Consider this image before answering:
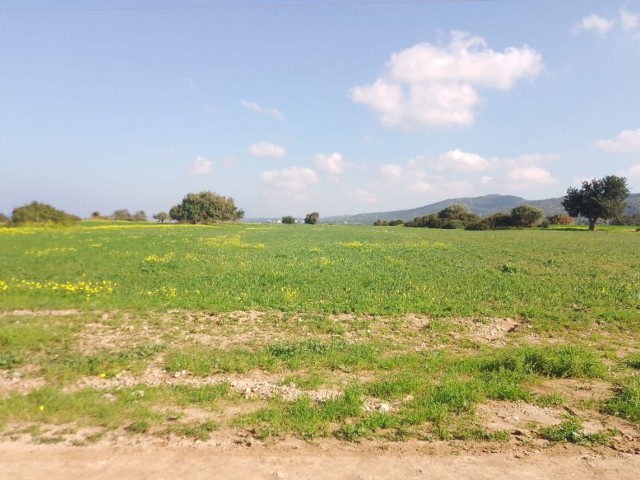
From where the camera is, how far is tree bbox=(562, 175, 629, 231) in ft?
280

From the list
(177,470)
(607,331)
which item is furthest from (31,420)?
(607,331)

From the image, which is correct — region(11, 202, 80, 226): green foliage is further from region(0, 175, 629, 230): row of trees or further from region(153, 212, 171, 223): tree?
region(153, 212, 171, 223): tree

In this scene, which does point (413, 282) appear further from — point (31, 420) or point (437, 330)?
point (31, 420)

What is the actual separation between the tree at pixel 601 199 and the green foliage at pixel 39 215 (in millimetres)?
100947

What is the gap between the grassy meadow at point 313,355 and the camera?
18.1 ft

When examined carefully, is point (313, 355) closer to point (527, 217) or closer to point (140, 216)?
point (527, 217)

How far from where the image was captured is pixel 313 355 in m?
8.07

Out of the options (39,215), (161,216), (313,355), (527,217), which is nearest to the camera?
(313,355)

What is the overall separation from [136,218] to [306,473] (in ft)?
444

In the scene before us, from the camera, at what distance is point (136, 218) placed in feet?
413

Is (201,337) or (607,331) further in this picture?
(607,331)

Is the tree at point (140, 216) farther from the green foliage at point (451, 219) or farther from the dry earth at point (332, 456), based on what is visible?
the dry earth at point (332, 456)

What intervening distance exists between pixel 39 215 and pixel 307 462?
25.1 feet

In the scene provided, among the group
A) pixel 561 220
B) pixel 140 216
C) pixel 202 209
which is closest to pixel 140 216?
pixel 140 216
